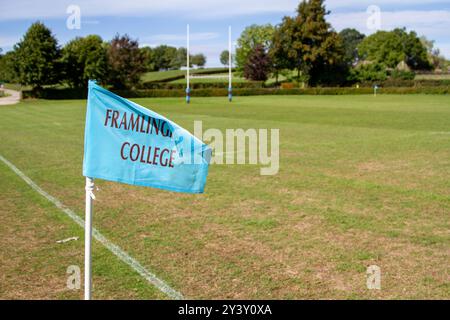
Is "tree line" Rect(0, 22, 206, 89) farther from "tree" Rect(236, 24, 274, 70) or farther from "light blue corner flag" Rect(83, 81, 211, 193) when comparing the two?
"tree" Rect(236, 24, 274, 70)

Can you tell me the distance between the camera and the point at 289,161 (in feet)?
47.1

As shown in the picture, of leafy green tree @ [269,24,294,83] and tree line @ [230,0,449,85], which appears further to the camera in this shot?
leafy green tree @ [269,24,294,83]

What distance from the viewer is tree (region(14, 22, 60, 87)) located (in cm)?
5856

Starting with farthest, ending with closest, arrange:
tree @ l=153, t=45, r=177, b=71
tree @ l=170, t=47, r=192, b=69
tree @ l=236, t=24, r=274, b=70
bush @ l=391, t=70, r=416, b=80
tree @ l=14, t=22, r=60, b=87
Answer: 1. tree @ l=170, t=47, r=192, b=69
2. tree @ l=153, t=45, r=177, b=71
3. tree @ l=236, t=24, r=274, b=70
4. bush @ l=391, t=70, r=416, b=80
5. tree @ l=14, t=22, r=60, b=87

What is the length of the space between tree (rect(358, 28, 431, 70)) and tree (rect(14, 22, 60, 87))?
7630cm

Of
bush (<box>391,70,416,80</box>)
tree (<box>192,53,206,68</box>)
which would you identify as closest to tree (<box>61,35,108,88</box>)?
bush (<box>391,70,416,80</box>)

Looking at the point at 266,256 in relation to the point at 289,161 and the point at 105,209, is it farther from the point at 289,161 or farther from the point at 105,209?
the point at 289,161

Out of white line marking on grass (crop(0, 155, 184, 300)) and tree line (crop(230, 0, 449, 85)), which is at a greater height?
tree line (crop(230, 0, 449, 85))

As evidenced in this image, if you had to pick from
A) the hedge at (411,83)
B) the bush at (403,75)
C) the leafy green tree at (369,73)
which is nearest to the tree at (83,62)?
the hedge at (411,83)

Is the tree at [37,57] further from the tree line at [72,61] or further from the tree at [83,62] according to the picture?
the tree at [83,62]

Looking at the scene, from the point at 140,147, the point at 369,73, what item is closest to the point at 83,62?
the point at 369,73

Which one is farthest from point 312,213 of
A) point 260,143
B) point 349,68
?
point 349,68

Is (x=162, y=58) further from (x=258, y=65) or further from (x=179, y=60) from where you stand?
(x=258, y=65)
